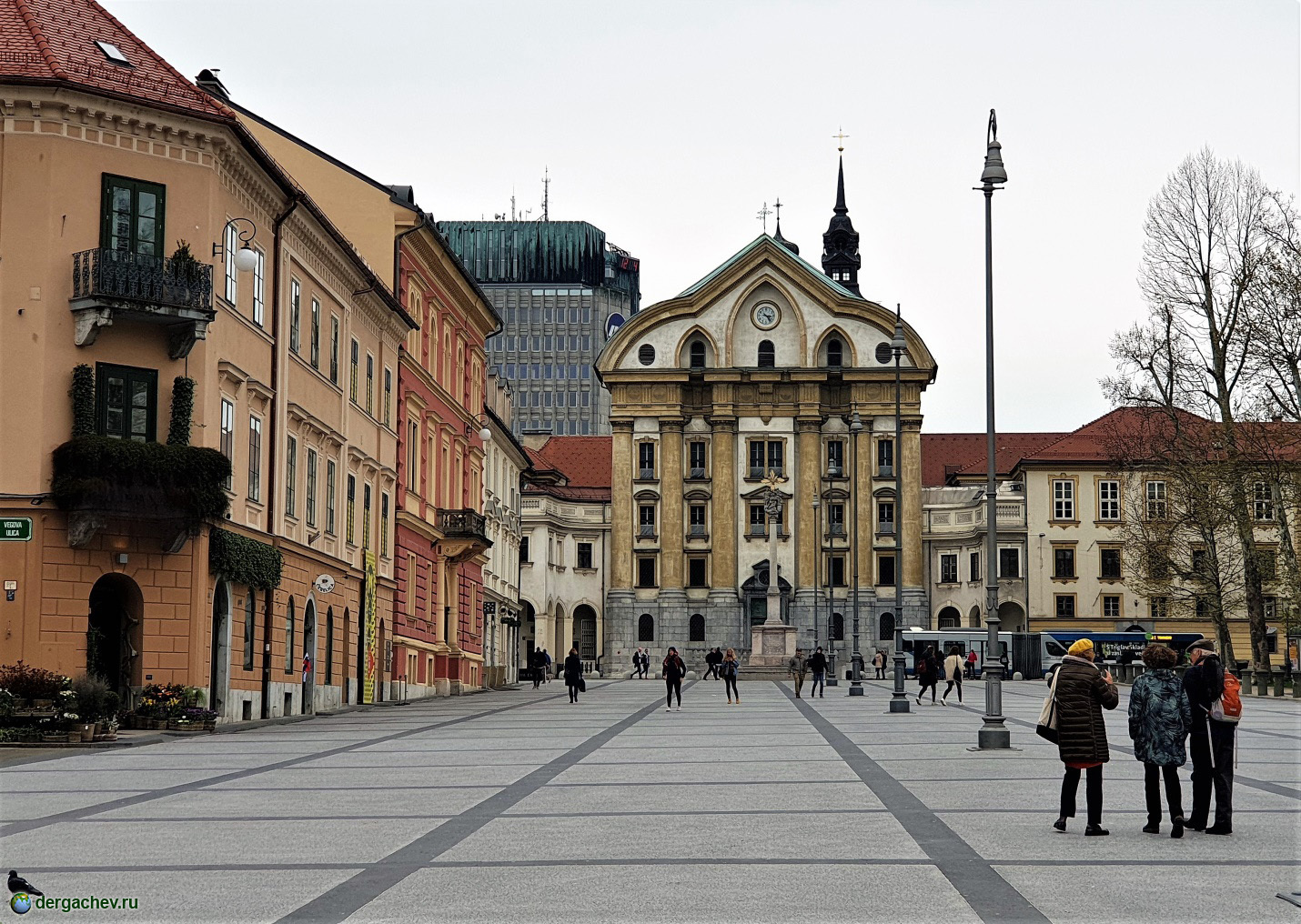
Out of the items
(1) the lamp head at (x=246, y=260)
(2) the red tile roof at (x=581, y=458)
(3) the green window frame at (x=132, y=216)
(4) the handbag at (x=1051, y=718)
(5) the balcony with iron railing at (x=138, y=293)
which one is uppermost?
(2) the red tile roof at (x=581, y=458)

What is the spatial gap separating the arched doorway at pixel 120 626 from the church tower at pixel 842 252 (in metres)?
109

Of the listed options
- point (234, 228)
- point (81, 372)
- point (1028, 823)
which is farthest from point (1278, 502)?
point (1028, 823)

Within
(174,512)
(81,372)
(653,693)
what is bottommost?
(653,693)

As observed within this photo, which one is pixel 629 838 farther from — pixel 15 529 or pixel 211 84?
pixel 211 84

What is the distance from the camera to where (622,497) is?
108750 millimetres

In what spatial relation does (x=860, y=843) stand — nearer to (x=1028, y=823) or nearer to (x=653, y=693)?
(x=1028, y=823)

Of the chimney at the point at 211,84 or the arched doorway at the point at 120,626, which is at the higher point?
the chimney at the point at 211,84

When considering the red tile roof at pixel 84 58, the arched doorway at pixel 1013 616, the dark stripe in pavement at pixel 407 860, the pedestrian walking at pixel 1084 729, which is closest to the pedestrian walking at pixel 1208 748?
the pedestrian walking at pixel 1084 729

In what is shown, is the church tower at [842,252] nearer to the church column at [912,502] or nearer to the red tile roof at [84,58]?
the church column at [912,502]

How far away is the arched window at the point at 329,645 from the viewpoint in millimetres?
41500

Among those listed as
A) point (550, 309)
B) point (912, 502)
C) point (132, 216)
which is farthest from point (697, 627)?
point (132, 216)

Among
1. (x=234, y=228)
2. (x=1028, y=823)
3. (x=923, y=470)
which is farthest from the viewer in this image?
(x=923, y=470)

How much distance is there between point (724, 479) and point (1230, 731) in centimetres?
9484

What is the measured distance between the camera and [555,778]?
20.0 meters
